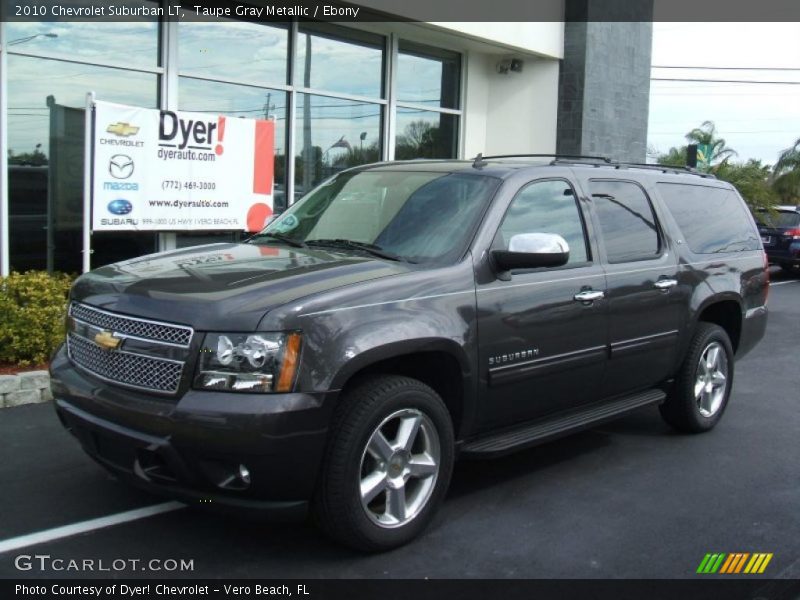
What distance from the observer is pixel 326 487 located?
12.1ft

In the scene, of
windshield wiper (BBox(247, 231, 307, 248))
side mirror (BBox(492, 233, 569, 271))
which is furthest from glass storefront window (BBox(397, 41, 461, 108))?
side mirror (BBox(492, 233, 569, 271))

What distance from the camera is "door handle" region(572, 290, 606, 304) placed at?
487 centimetres

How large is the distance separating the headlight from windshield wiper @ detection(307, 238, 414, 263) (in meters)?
1.06

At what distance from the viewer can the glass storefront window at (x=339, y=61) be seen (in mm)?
12113

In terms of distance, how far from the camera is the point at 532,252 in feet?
14.2

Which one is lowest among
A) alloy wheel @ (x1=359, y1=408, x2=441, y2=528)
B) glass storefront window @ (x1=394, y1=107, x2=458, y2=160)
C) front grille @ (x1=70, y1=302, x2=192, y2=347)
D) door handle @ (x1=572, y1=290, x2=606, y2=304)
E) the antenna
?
alloy wheel @ (x1=359, y1=408, x2=441, y2=528)

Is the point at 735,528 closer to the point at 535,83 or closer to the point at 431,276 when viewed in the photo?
the point at 431,276

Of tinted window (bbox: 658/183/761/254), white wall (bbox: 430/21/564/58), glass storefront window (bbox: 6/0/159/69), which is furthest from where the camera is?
white wall (bbox: 430/21/564/58)

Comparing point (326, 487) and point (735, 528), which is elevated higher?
point (326, 487)

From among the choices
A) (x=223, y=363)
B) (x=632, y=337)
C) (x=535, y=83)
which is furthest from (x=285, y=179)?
(x=223, y=363)

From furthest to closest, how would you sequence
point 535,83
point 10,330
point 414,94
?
point 535,83 < point 414,94 < point 10,330

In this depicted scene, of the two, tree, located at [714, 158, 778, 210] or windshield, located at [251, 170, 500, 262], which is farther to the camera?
tree, located at [714, 158, 778, 210]

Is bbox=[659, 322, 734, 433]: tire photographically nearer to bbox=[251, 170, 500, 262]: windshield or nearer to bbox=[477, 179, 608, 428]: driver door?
bbox=[477, 179, 608, 428]: driver door

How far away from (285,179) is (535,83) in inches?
213
